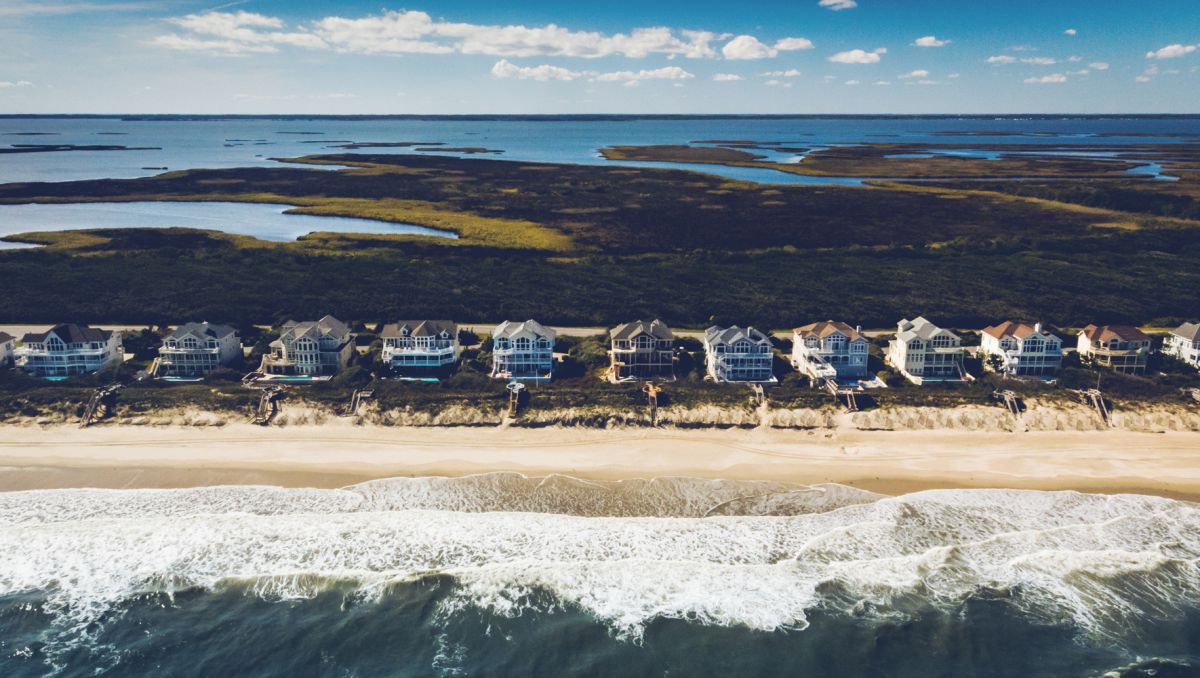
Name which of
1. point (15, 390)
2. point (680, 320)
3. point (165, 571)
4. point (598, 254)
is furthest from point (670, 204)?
point (165, 571)

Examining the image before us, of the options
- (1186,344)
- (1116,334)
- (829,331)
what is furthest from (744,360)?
(1186,344)

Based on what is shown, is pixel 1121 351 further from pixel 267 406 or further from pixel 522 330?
pixel 267 406

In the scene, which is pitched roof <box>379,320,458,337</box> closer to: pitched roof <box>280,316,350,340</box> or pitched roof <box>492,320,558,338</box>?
pitched roof <box>280,316,350,340</box>

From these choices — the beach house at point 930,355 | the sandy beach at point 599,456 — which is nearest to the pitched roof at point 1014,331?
the beach house at point 930,355

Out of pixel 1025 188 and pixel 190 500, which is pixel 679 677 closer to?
pixel 190 500

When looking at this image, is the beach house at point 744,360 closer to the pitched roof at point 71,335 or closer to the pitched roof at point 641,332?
the pitched roof at point 641,332

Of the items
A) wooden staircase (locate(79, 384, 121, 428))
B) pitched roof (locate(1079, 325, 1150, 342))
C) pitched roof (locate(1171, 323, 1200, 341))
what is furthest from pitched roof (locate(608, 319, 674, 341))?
pitched roof (locate(1171, 323, 1200, 341))
